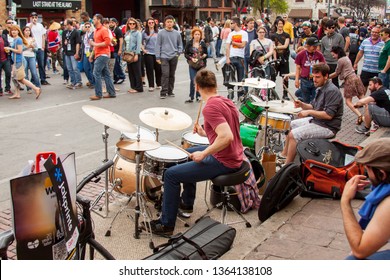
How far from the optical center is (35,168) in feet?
8.23

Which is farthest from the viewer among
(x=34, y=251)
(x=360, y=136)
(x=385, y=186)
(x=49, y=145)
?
(x=360, y=136)

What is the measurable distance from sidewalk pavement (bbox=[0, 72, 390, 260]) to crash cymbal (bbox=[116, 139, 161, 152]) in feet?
2.93

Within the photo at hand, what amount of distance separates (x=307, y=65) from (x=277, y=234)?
18.2 ft

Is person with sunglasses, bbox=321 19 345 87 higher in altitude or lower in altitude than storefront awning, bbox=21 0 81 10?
lower

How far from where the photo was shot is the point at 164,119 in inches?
196

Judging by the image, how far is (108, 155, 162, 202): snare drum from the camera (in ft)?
16.8

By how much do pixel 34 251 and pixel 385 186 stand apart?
1905mm

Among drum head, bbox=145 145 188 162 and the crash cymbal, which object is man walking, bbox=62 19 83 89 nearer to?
drum head, bbox=145 145 188 162

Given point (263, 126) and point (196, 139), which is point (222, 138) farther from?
point (263, 126)

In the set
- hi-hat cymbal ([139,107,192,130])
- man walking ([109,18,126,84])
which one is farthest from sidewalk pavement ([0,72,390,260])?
man walking ([109,18,126,84])

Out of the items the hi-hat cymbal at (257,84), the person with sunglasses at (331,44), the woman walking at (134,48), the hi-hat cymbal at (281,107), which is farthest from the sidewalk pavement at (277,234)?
the woman walking at (134,48)

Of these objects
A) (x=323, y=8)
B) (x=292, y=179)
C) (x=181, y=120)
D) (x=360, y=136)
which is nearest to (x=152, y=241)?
(x=181, y=120)

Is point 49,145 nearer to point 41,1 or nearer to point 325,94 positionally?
point 325,94

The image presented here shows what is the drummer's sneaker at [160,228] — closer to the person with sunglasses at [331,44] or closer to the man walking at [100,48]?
the man walking at [100,48]
